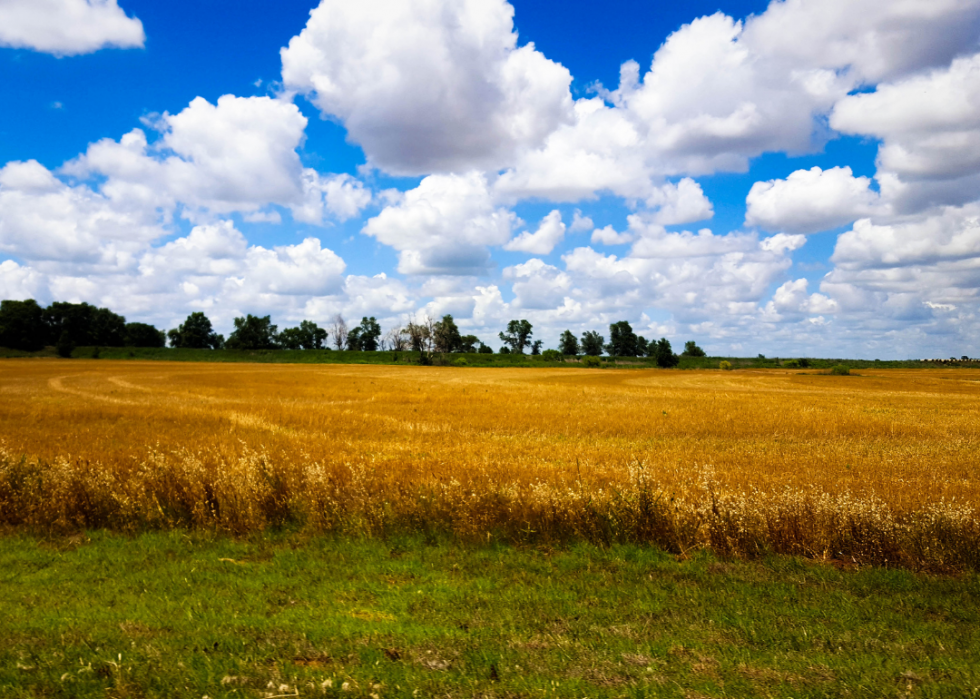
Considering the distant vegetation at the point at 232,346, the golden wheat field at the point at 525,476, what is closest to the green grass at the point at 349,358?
the distant vegetation at the point at 232,346

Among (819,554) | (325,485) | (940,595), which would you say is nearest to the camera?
(940,595)

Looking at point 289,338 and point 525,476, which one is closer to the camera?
point 525,476

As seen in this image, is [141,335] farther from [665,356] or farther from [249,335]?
[665,356]

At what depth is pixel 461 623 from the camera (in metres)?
7.08

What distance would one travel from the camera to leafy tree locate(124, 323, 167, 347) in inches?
6752

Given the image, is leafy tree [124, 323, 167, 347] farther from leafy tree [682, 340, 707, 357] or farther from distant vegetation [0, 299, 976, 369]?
leafy tree [682, 340, 707, 357]

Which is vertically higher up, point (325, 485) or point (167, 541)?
point (325, 485)

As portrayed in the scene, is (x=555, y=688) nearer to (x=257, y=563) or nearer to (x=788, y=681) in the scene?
(x=788, y=681)

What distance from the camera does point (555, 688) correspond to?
5.38 meters

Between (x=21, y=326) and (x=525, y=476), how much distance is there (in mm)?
168891

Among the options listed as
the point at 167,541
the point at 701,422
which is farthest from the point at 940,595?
the point at 701,422

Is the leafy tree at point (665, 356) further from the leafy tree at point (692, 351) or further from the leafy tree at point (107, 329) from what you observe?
the leafy tree at point (107, 329)

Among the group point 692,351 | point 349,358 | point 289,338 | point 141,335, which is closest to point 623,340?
point 692,351

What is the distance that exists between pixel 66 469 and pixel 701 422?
24377mm
